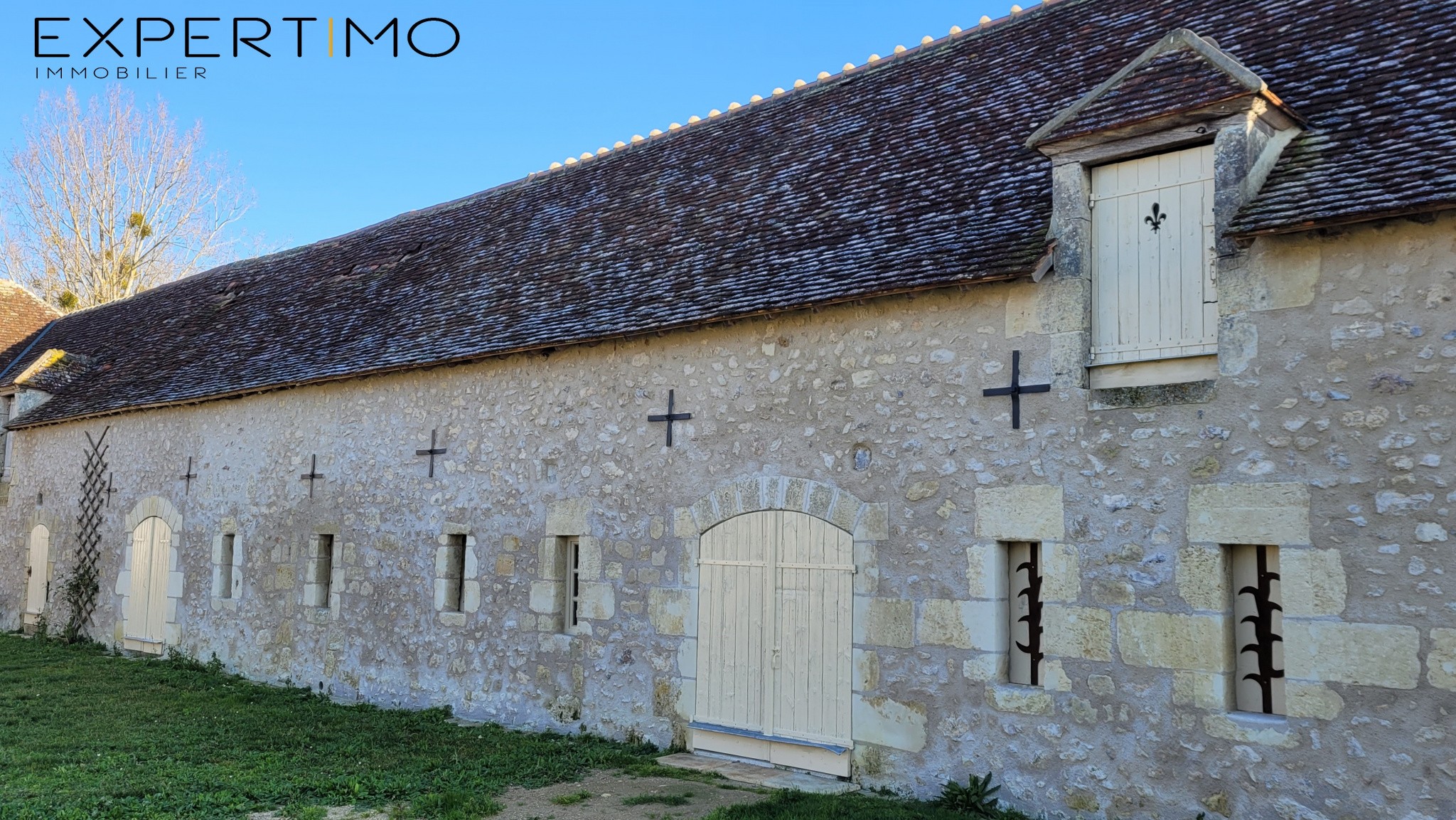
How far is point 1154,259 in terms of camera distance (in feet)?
20.2

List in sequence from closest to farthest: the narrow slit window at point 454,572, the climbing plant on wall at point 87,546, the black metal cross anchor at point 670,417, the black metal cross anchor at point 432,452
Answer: the black metal cross anchor at point 670,417, the narrow slit window at point 454,572, the black metal cross anchor at point 432,452, the climbing plant on wall at point 87,546

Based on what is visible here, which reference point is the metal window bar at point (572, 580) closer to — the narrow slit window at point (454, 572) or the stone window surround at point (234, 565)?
the narrow slit window at point (454, 572)

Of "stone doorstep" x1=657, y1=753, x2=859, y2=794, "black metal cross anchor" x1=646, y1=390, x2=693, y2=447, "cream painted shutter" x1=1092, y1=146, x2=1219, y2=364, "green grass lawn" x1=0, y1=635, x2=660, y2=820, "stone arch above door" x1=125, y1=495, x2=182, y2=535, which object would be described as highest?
"cream painted shutter" x1=1092, y1=146, x2=1219, y2=364

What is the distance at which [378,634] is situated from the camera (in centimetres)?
1034

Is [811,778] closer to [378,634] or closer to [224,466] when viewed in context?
[378,634]

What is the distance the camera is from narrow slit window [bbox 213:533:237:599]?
1252cm

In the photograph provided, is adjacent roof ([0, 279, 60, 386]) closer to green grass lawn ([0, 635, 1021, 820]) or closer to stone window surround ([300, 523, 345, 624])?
green grass lawn ([0, 635, 1021, 820])

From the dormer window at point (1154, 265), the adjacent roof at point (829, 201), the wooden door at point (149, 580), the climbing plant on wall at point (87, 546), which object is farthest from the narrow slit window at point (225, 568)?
the dormer window at point (1154, 265)

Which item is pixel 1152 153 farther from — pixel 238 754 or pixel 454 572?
pixel 238 754

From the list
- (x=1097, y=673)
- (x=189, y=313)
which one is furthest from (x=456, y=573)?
(x=189, y=313)

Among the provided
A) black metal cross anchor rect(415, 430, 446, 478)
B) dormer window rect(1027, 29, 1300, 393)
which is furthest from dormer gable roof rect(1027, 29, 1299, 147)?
black metal cross anchor rect(415, 430, 446, 478)

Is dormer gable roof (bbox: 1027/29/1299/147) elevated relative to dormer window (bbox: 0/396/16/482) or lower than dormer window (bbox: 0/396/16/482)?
elevated

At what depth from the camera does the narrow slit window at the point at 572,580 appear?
8.98 metres

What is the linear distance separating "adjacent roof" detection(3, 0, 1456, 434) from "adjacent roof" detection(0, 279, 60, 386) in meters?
6.90
